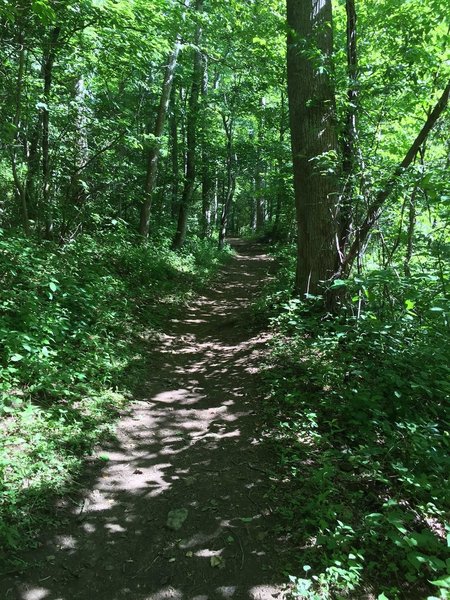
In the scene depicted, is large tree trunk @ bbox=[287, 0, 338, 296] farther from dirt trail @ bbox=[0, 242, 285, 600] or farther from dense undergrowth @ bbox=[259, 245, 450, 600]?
dirt trail @ bbox=[0, 242, 285, 600]

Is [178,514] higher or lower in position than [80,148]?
lower

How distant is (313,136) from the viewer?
6.25m

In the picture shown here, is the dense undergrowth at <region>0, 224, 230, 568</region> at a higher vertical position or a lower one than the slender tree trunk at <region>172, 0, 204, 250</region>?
lower

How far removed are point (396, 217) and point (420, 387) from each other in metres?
3.07

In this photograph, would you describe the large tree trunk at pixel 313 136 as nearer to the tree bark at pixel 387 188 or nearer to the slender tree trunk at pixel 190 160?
the tree bark at pixel 387 188

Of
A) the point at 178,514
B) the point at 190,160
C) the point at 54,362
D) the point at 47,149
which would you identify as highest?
the point at 190,160

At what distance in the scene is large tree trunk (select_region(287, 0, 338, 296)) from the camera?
20.3 ft

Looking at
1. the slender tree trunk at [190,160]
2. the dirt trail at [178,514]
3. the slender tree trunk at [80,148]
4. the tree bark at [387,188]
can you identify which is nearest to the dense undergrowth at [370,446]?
the dirt trail at [178,514]

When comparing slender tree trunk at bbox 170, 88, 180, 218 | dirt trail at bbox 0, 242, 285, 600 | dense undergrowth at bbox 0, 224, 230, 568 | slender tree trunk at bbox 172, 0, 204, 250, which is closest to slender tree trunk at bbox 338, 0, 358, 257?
dirt trail at bbox 0, 242, 285, 600

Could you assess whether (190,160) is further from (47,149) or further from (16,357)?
(16,357)

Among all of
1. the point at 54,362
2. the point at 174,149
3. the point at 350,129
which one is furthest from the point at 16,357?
the point at 174,149

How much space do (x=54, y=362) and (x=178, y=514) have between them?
242 centimetres

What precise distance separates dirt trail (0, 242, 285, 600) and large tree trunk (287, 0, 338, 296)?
2.35 metres

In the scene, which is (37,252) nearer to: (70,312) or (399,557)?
(70,312)
